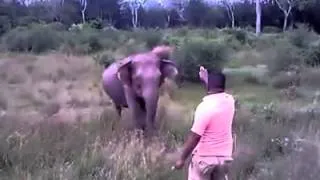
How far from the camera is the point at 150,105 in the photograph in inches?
404

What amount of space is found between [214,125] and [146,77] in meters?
4.85

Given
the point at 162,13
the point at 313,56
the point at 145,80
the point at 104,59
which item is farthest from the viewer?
→ the point at 162,13

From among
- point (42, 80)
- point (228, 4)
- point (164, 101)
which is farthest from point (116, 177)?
point (228, 4)

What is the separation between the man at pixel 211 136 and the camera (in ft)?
18.9

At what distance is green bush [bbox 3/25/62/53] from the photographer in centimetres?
3622

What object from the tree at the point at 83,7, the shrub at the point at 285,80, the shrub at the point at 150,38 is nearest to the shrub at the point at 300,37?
the shrub at the point at 150,38

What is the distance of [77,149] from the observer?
28.1 ft

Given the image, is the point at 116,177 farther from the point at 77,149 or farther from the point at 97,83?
the point at 97,83

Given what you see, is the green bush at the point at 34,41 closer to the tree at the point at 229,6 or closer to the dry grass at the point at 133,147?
the dry grass at the point at 133,147

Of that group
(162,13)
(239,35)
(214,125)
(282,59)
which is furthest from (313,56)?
(162,13)

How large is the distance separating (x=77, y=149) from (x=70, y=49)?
26.7 meters

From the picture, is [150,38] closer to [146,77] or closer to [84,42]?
[84,42]

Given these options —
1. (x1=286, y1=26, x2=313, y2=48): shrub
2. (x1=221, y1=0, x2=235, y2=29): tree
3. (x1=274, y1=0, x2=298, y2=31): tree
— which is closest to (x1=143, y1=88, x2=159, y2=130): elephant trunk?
(x1=286, y1=26, x2=313, y2=48): shrub

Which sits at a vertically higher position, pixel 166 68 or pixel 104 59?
pixel 166 68
